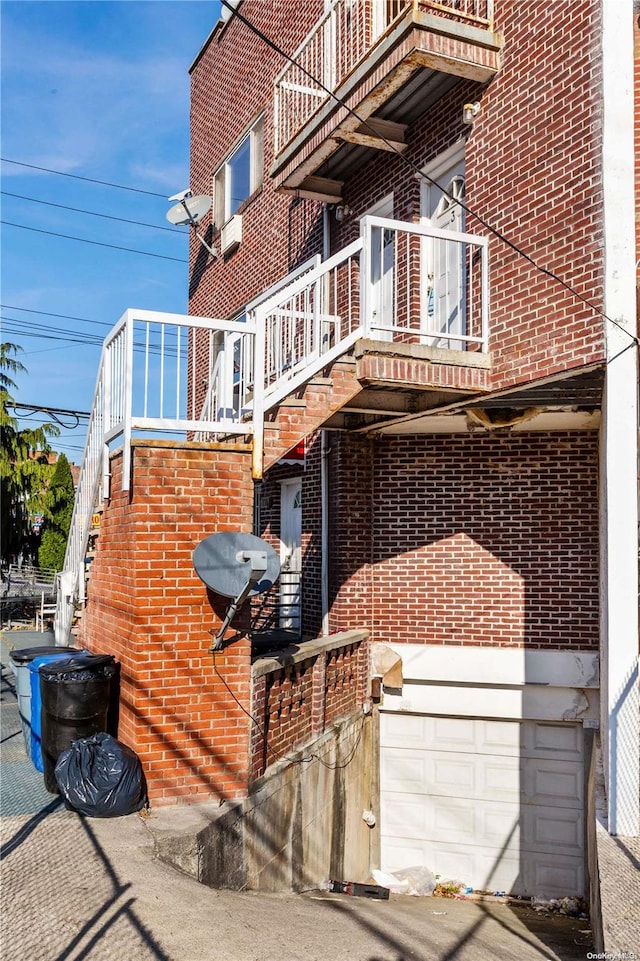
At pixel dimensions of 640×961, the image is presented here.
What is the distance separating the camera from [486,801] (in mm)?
9102

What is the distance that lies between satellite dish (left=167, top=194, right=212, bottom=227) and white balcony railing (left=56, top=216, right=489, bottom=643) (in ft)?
17.9

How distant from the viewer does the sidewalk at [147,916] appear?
4.07 metres

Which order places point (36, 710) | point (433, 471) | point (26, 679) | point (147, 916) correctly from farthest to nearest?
point (433, 471), point (26, 679), point (36, 710), point (147, 916)

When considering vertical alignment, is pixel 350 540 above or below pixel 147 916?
above

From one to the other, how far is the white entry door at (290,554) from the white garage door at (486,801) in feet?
6.49

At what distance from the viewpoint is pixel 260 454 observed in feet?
21.9

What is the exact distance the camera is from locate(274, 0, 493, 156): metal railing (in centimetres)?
779

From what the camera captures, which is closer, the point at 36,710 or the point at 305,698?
the point at 36,710

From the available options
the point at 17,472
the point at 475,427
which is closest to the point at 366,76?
the point at 475,427

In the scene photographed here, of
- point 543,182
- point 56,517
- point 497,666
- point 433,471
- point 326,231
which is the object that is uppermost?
point 326,231

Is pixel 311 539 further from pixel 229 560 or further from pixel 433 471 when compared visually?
pixel 229 560

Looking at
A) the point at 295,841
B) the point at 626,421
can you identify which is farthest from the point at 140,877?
the point at 626,421

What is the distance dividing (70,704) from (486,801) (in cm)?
522

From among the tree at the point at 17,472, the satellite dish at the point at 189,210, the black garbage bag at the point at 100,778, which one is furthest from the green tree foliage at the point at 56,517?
the black garbage bag at the point at 100,778
